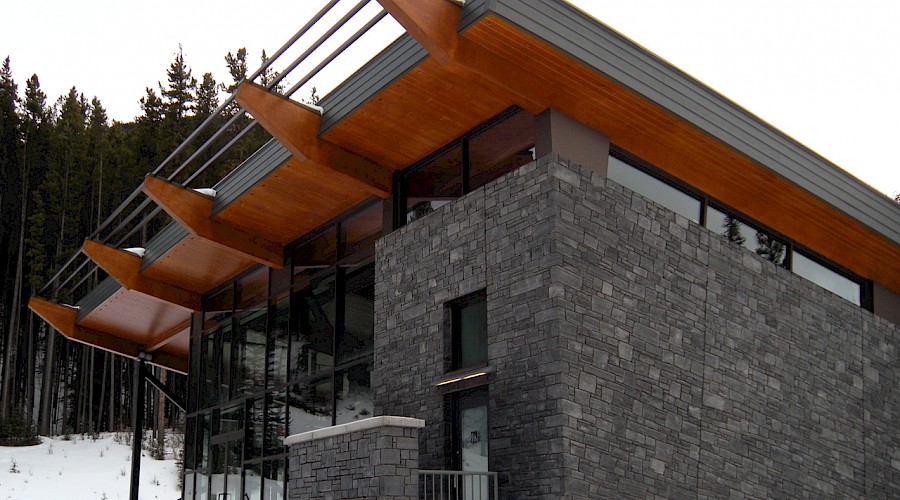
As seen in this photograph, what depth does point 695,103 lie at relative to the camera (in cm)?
1127

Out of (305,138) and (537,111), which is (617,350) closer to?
(537,111)

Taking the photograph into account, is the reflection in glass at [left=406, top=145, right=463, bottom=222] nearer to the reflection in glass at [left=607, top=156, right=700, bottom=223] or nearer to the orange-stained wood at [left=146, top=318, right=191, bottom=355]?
the reflection in glass at [left=607, top=156, right=700, bottom=223]

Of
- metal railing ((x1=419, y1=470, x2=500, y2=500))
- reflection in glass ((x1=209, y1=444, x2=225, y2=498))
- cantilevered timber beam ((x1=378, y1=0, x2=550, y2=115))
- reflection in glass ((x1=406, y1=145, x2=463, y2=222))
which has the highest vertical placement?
cantilevered timber beam ((x1=378, y1=0, x2=550, y2=115))

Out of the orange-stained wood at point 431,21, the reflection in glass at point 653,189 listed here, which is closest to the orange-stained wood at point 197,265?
the reflection in glass at point 653,189

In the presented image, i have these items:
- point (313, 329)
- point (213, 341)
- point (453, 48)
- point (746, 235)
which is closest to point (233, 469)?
A: point (213, 341)

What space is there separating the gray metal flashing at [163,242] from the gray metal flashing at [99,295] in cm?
104

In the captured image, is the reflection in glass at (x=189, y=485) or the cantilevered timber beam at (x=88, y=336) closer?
the reflection in glass at (x=189, y=485)

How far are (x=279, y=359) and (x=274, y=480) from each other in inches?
72.5

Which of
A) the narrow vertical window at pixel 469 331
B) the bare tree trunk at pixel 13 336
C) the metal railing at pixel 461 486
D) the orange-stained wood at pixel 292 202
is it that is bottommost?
the metal railing at pixel 461 486

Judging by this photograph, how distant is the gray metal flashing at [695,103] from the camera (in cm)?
986

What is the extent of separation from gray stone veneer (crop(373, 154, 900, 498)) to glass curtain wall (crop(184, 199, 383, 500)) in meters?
1.05

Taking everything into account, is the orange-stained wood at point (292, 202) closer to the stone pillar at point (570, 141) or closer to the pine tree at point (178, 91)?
the stone pillar at point (570, 141)

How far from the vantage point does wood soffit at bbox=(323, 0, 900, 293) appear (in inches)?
390

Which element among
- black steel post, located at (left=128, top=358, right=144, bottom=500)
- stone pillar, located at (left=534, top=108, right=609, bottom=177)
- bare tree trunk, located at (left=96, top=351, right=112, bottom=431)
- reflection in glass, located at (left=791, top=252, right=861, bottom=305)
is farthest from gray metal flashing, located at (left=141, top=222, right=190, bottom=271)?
bare tree trunk, located at (left=96, top=351, right=112, bottom=431)
